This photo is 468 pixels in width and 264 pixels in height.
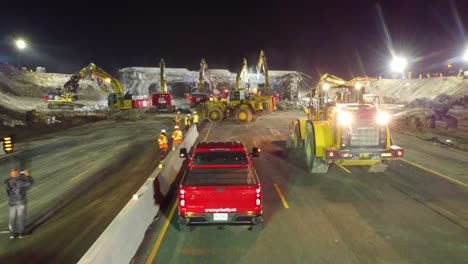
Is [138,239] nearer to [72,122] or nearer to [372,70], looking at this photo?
[72,122]

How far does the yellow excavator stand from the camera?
4428 cm

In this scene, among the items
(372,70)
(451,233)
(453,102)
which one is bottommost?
(451,233)

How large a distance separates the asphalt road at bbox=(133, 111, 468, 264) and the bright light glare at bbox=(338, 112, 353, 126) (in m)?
2.14

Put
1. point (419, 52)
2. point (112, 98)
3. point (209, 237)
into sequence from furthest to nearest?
point (419, 52) → point (112, 98) → point (209, 237)

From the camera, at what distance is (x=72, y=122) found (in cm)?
3562

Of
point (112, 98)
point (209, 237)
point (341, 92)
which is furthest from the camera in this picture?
point (112, 98)

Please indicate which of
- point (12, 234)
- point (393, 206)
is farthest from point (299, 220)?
point (12, 234)

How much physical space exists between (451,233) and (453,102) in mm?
38157

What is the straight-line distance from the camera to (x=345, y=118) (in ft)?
44.9

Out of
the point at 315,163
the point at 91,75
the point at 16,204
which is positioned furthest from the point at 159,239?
the point at 91,75

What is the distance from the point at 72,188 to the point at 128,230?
6896mm

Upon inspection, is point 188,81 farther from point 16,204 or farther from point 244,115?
point 16,204

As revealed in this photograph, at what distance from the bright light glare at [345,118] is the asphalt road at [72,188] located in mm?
7557

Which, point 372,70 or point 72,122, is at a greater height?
point 372,70
